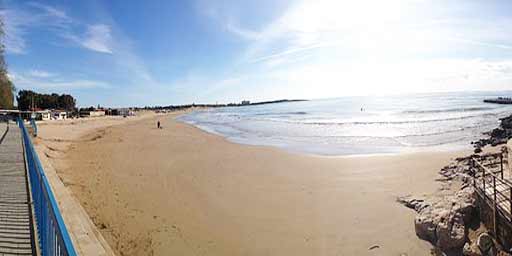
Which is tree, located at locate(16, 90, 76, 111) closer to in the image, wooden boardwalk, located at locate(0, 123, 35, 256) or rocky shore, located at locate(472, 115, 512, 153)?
wooden boardwalk, located at locate(0, 123, 35, 256)

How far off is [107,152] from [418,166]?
662 inches

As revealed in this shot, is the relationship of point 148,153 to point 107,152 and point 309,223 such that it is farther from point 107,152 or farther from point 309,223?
point 309,223

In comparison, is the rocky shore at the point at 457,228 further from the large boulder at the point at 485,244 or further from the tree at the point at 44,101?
the tree at the point at 44,101

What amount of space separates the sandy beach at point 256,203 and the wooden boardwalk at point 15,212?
1.49 metres

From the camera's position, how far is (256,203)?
9.59 meters

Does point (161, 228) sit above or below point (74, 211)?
below

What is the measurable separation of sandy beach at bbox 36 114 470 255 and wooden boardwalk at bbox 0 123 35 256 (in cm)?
149

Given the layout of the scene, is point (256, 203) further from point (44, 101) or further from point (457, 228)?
point (44, 101)

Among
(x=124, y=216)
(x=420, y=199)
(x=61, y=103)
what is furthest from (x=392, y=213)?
(x=61, y=103)

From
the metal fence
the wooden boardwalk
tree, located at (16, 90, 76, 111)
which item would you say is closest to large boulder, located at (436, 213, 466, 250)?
the metal fence

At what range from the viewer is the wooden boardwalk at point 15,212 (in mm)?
4777

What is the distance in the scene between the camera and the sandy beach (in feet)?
22.8

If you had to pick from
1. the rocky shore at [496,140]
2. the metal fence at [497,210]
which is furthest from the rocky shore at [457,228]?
the rocky shore at [496,140]

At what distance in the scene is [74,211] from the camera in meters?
6.75
